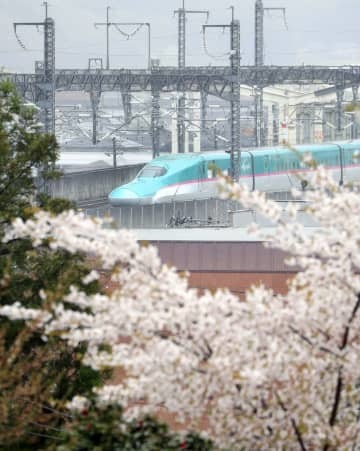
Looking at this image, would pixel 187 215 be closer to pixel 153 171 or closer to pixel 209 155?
pixel 153 171

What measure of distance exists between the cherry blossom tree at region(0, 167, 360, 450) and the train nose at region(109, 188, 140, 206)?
3052 centimetres

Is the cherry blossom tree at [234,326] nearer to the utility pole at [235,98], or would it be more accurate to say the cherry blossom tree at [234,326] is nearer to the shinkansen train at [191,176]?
the utility pole at [235,98]

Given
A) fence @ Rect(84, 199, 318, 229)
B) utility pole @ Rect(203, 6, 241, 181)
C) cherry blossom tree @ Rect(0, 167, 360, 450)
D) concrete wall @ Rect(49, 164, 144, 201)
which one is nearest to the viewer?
cherry blossom tree @ Rect(0, 167, 360, 450)

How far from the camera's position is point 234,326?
21.9ft

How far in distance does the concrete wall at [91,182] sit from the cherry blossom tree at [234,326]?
26.7 m

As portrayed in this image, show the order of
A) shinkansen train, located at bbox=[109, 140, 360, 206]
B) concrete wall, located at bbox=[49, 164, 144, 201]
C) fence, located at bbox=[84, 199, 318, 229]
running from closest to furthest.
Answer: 1. fence, located at bbox=[84, 199, 318, 229]
2. concrete wall, located at bbox=[49, 164, 144, 201]
3. shinkansen train, located at bbox=[109, 140, 360, 206]

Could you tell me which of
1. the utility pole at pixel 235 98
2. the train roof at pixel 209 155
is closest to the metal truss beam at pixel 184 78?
the train roof at pixel 209 155

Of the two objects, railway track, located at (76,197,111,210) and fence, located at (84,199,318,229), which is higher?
fence, located at (84,199,318,229)

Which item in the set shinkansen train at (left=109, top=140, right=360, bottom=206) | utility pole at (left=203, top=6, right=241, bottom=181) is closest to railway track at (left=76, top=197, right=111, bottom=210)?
shinkansen train at (left=109, top=140, right=360, bottom=206)

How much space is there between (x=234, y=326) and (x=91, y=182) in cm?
3429

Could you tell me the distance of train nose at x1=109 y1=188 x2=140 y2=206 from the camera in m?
37.5

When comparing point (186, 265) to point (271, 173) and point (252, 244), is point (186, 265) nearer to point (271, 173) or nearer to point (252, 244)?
point (252, 244)

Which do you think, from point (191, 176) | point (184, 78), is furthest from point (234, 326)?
point (184, 78)

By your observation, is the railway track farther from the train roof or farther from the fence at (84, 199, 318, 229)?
the fence at (84, 199, 318, 229)
